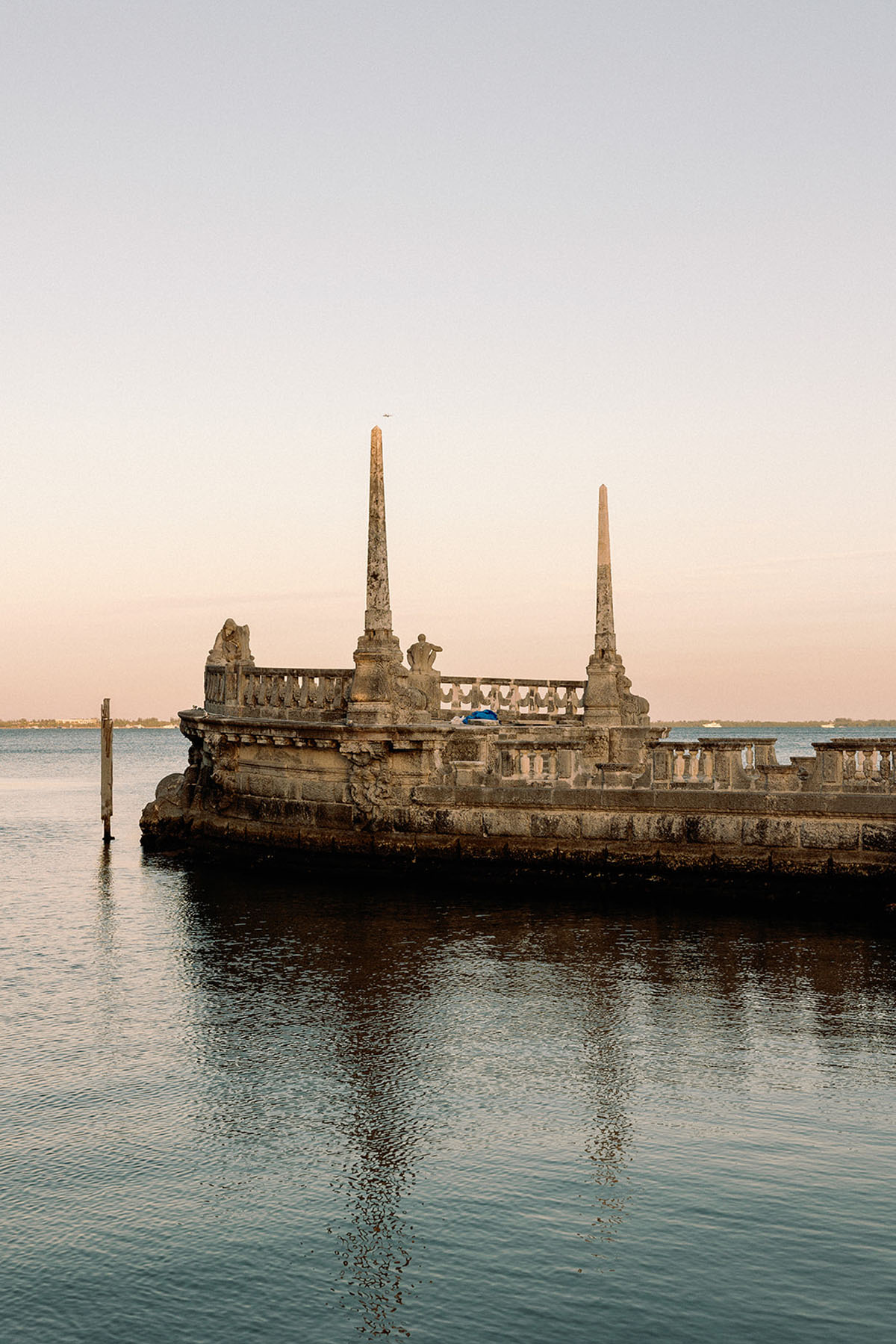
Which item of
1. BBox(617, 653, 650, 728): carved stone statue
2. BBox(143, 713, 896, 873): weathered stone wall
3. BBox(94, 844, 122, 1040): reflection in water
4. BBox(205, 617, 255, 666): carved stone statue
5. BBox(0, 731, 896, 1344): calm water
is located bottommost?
BBox(94, 844, 122, 1040): reflection in water

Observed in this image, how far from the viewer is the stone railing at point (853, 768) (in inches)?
822

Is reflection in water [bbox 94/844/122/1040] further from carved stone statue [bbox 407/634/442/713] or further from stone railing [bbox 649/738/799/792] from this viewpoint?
stone railing [bbox 649/738/799/792]

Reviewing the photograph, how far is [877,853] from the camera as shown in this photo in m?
20.3

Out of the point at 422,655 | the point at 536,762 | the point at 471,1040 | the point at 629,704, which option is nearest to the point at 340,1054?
the point at 471,1040

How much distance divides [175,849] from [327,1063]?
2033 centimetres

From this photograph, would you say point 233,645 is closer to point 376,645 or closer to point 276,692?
point 276,692

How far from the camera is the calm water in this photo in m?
7.50

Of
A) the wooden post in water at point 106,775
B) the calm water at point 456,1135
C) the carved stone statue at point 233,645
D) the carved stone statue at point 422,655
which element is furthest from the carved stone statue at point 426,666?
the wooden post in water at point 106,775

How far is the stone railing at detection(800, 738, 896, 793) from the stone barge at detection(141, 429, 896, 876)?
0.03 metres

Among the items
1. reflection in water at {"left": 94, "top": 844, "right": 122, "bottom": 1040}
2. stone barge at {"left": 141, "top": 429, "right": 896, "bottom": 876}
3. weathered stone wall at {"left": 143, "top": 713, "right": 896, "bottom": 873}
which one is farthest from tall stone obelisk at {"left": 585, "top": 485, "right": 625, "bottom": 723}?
reflection in water at {"left": 94, "top": 844, "right": 122, "bottom": 1040}

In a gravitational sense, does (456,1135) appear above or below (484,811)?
below

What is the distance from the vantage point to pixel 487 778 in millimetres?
24297

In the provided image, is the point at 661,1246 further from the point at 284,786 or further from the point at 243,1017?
the point at 284,786

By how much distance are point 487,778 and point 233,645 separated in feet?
33.2
